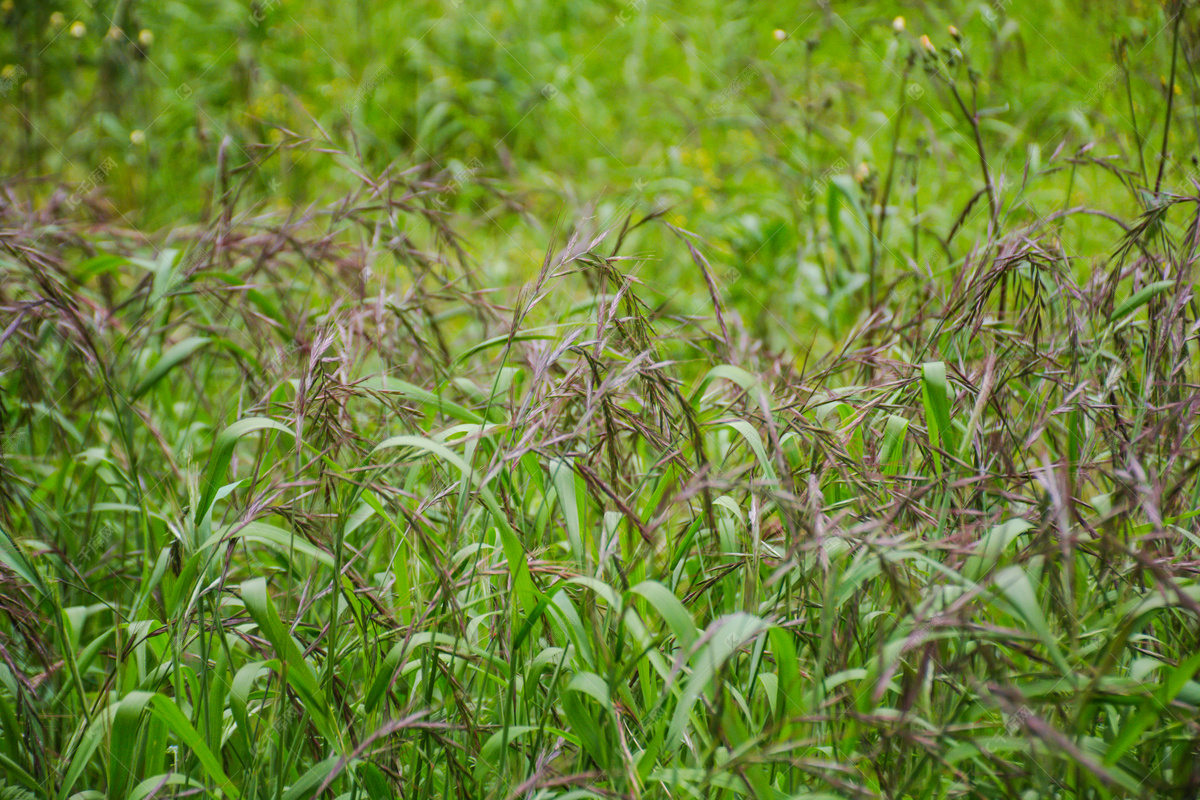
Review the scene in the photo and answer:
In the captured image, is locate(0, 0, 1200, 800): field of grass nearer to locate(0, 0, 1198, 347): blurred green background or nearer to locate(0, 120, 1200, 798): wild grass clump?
locate(0, 120, 1200, 798): wild grass clump

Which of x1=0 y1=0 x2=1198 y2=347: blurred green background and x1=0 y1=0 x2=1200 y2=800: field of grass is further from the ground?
x1=0 y1=0 x2=1198 y2=347: blurred green background

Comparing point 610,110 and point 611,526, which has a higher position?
point 610,110

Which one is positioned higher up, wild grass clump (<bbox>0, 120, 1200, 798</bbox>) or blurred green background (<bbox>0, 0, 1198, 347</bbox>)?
blurred green background (<bbox>0, 0, 1198, 347</bbox>)

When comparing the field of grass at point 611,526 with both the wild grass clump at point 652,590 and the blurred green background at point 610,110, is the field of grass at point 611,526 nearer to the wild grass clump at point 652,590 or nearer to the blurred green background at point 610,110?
the wild grass clump at point 652,590

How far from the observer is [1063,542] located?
702mm

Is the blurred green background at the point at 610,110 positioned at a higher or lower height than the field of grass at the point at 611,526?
higher

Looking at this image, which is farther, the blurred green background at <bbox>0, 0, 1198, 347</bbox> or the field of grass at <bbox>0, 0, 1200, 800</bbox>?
the blurred green background at <bbox>0, 0, 1198, 347</bbox>

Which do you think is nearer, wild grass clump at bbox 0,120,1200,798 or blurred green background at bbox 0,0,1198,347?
wild grass clump at bbox 0,120,1200,798

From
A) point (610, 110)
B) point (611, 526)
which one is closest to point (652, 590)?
point (611, 526)

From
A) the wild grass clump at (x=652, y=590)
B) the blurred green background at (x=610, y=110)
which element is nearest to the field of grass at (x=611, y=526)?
the wild grass clump at (x=652, y=590)

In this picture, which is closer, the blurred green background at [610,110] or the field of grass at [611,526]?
the field of grass at [611,526]

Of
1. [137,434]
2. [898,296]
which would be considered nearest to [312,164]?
[137,434]

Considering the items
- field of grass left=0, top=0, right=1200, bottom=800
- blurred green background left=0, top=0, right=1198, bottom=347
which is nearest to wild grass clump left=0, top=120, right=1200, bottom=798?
field of grass left=0, top=0, right=1200, bottom=800

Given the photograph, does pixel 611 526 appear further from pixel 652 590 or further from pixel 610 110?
pixel 610 110
